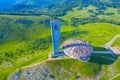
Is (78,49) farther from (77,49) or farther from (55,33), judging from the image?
(55,33)

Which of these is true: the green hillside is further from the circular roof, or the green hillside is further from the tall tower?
the circular roof

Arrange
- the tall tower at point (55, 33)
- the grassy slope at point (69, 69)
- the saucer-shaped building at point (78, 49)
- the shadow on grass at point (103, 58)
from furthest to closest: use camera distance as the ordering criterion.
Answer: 1. the shadow on grass at point (103, 58)
2. the saucer-shaped building at point (78, 49)
3. the tall tower at point (55, 33)
4. the grassy slope at point (69, 69)

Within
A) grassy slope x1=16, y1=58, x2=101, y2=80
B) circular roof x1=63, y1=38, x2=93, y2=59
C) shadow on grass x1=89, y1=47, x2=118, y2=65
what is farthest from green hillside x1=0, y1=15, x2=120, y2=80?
shadow on grass x1=89, y1=47, x2=118, y2=65

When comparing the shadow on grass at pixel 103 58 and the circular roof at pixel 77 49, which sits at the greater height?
the circular roof at pixel 77 49

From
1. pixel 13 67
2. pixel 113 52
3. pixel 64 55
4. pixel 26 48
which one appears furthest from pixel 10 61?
pixel 113 52

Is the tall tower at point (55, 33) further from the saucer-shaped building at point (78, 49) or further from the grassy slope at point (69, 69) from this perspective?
the grassy slope at point (69, 69)

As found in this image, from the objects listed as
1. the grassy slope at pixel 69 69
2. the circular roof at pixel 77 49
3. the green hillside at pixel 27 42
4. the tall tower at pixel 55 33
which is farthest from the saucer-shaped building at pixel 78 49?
the green hillside at pixel 27 42

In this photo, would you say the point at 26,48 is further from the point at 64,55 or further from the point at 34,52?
the point at 64,55
